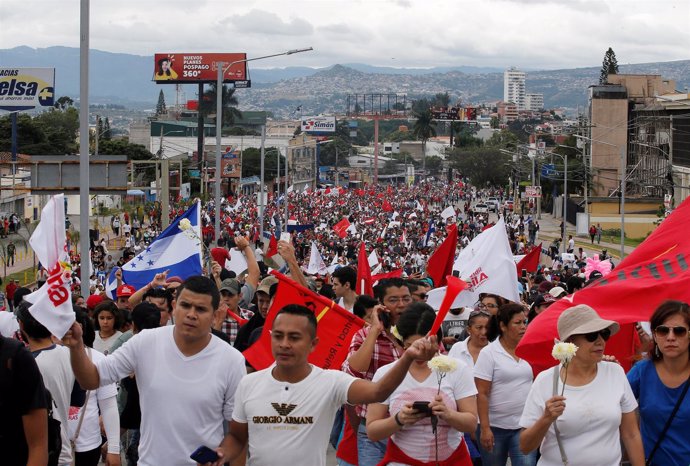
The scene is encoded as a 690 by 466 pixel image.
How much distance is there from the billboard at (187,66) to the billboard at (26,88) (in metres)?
40.7

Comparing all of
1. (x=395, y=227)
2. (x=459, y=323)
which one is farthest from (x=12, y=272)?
(x=459, y=323)

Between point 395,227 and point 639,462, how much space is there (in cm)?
4730

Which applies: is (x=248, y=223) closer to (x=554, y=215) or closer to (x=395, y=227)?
(x=395, y=227)

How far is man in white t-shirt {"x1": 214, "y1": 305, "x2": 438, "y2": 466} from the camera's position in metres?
5.38

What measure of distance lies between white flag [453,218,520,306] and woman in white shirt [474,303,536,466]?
3.00 m

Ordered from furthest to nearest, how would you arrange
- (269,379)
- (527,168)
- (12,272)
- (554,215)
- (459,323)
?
(527,168)
(554,215)
(12,272)
(459,323)
(269,379)

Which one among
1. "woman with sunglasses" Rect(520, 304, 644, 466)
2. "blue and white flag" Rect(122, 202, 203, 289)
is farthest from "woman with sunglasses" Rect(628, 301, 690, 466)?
"blue and white flag" Rect(122, 202, 203, 289)

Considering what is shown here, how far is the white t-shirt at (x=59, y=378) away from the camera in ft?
21.3

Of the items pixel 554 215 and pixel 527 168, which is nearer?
pixel 554 215

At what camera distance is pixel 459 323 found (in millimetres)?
10398

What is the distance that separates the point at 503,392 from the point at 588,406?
6.15ft

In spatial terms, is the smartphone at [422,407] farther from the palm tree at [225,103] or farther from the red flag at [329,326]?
the palm tree at [225,103]

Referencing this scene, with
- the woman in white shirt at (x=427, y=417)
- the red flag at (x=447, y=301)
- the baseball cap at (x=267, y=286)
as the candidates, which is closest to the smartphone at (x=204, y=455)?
the woman in white shirt at (x=427, y=417)

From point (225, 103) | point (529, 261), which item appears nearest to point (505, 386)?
point (529, 261)
